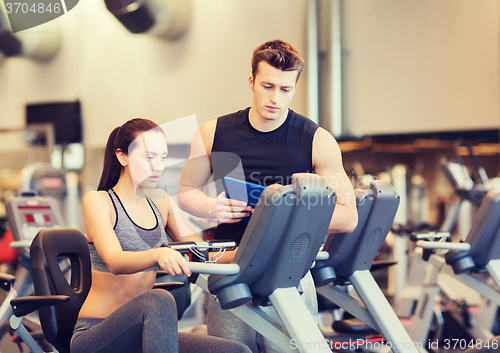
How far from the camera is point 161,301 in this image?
1.38m

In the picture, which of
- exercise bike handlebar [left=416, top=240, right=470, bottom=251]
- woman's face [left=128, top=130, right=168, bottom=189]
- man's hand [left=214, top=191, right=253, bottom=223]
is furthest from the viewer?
exercise bike handlebar [left=416, top=240, right=470, bottom=251]

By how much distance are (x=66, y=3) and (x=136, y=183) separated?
3.91 ft

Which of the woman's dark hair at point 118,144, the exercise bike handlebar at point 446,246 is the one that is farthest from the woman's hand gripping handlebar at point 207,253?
the exercise bike handlebar at point 446,246

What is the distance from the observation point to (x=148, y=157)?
159 cm

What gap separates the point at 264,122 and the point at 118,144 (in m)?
0.50

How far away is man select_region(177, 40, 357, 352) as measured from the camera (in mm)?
1594

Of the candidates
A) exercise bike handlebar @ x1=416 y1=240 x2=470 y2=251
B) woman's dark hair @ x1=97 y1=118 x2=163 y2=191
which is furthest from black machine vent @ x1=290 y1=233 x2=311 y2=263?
exercise bike handlebar @ x1=416 y1=240 x2=470 y2=251

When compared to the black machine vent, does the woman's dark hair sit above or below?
above

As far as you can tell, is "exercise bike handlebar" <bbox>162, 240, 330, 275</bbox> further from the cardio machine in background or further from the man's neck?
the cardio machine in background

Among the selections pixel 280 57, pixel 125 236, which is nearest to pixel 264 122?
pixel 280 57

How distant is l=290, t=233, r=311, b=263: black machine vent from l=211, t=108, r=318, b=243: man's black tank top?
29cm

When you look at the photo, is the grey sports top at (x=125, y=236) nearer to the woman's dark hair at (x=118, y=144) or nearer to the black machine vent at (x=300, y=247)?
the woman's dark hair at (x=118, y=144)

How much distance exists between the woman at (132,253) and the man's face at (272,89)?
35 cm

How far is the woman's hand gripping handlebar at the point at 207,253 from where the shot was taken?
4.37ft
